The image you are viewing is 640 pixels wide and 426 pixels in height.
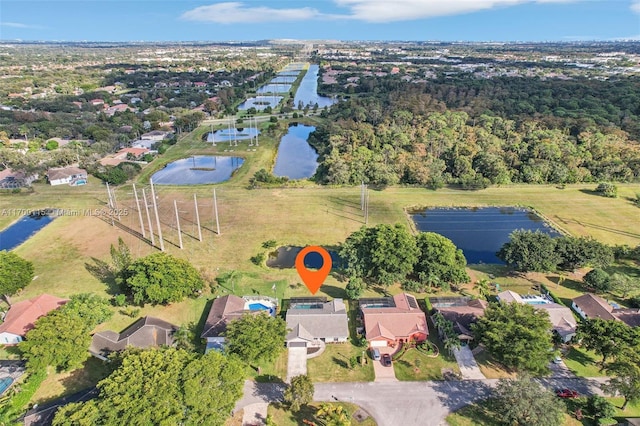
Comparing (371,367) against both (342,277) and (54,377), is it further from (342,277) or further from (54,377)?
(54,377)

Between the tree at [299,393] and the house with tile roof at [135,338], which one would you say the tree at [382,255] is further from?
the house with tile roof at [135,338]

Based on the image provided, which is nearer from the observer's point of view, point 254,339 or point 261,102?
point 254,339

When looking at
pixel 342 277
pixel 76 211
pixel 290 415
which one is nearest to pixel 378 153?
pixel 342 277

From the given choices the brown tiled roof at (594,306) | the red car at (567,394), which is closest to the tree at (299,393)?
the red car at (567,394)

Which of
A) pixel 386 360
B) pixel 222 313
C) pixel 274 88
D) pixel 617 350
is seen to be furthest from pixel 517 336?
pixel 274 88

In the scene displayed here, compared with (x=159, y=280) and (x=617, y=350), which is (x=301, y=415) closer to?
(x=159, y=280)

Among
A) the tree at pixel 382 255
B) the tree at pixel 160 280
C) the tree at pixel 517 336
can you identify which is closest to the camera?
the tree at pixel 517 336
